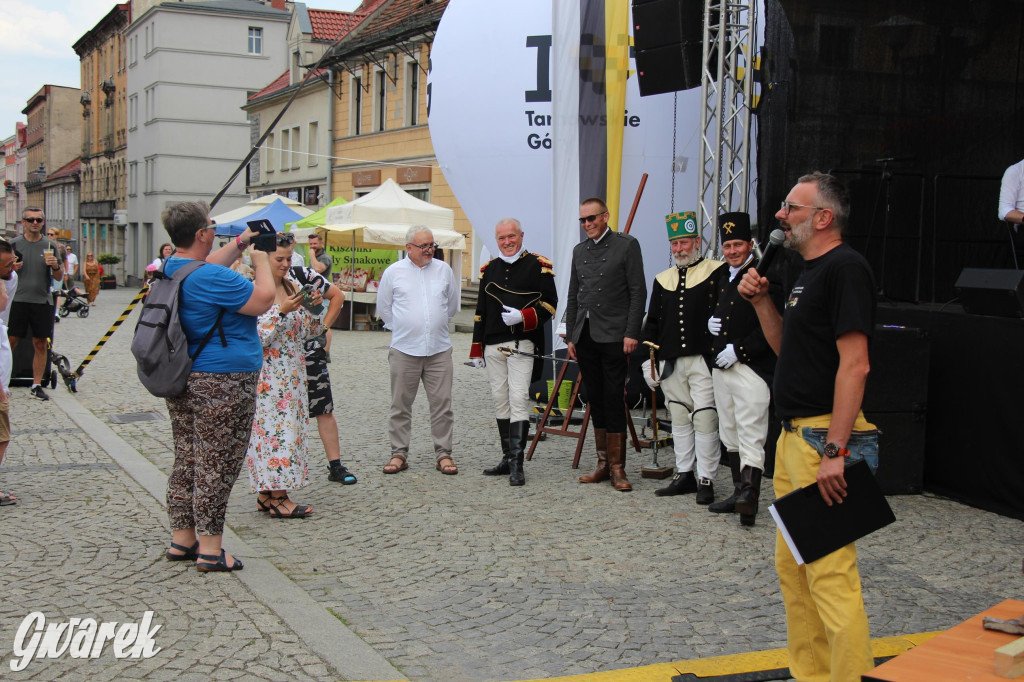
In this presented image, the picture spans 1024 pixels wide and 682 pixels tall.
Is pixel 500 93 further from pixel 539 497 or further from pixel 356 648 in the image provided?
pixel 356 648

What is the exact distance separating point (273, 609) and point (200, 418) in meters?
1.04

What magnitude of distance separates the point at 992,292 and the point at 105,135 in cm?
7651

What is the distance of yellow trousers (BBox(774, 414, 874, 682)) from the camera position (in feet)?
10.9

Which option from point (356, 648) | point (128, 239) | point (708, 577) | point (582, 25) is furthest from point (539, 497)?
point (128, 239)

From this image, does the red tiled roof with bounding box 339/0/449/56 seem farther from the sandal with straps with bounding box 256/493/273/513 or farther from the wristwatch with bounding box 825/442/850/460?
the wristwatch with bounding box 825/442/850/460

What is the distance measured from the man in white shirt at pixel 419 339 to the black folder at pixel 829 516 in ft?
14.9

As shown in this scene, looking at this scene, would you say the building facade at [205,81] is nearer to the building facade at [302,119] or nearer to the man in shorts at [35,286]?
the building facade at [302,119]

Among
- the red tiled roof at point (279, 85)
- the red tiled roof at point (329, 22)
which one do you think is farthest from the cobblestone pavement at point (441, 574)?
the red tiled roof at point (279, 85)

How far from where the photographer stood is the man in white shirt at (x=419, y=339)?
780 centimetres

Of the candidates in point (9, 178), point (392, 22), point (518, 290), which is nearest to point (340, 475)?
point (518, 290)

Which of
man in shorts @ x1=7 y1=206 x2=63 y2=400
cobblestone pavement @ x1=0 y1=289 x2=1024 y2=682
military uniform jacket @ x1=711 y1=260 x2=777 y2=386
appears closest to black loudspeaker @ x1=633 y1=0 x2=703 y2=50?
military uniform jacket @ x1=711 y1=260 x2=777 y2=386

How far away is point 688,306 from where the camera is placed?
6.91m

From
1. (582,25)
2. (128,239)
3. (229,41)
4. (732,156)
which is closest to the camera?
(732,156)

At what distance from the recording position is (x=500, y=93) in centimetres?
1123
